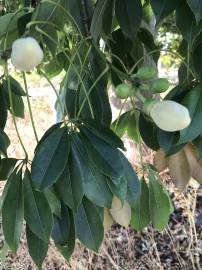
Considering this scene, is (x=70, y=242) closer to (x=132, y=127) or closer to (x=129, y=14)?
(x=132, y=127)

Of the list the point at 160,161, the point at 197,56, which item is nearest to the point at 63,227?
the point at 160,161

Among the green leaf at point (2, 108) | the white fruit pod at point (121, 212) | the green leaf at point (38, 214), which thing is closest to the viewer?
the green leaf at point (38, 214)

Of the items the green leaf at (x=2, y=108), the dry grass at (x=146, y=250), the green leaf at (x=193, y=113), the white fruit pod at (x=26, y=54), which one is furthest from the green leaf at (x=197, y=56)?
the dry grass at (x=146, y=250)

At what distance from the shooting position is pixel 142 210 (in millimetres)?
834

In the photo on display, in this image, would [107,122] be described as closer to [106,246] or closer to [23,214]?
[23,214]

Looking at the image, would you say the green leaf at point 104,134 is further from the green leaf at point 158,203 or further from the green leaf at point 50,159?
the green leaf at point 158,203

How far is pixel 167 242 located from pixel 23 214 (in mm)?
1799

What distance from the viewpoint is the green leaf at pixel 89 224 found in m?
0.71

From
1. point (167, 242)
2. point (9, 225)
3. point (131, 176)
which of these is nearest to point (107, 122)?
point (131, 176)

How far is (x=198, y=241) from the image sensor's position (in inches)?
86.7

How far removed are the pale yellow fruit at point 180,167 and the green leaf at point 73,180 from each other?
8.7 inches

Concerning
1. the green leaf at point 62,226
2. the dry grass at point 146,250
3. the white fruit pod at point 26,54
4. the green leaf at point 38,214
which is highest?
the white fruit pod at point 26,54

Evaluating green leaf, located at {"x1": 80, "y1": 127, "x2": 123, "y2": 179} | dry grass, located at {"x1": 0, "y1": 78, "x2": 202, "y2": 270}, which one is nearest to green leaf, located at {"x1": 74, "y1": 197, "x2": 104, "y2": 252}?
green leaf, located at {"x1": 80, "y1": 127, "x2": 123, "y2": 179}

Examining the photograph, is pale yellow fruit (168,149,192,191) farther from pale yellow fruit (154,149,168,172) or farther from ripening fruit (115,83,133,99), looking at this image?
ripening fruit (115,83,133,99)
